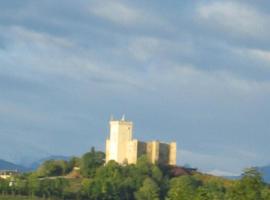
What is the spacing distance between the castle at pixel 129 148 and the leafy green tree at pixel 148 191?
272 inches

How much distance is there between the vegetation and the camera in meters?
99.2

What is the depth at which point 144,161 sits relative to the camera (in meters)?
113

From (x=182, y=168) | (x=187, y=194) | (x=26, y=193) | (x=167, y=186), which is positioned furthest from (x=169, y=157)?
(x=187, y=194)

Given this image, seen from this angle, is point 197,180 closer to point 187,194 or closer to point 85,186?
point 85,186

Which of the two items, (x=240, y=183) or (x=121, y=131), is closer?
(x=240, y=183)

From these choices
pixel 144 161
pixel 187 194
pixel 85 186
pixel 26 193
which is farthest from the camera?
pixel 144 161

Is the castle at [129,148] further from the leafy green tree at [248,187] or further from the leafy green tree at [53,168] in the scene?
the leafy green tree at [248,187]

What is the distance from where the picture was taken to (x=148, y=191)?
350ft

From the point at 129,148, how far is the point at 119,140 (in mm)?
1669

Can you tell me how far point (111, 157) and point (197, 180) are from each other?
12243 millimetres

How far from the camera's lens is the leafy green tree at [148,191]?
105 meters

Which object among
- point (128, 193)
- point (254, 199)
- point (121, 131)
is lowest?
point (254, 199)

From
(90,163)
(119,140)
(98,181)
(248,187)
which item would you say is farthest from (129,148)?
(248,187)

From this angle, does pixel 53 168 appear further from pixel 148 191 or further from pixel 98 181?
pixel 148 191
